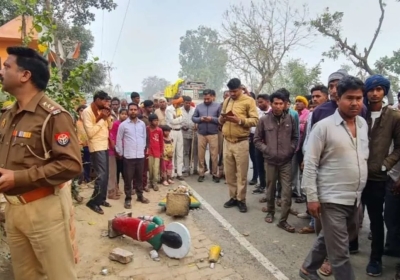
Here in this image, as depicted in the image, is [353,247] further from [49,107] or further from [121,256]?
[49,107]

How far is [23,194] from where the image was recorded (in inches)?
84.8

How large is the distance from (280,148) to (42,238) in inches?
135

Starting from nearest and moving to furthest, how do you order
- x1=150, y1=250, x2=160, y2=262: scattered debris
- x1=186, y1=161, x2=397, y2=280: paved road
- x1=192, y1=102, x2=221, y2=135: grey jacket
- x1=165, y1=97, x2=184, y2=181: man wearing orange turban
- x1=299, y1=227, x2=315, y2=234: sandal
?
1. x1=186, y1=161, x2=397, y2=280: paved road
2. x1=150, y1=250, x2=160, y2=262: scattered debris
3. x1=299, y1=227, x2=315, y2=234: sandal
4. x1=192, y1=102, x2=221, y2=135: grey jacket
5. x1=165, y1=97, x2=184, y2=181: man wearing orange turban

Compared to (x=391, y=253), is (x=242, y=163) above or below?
above

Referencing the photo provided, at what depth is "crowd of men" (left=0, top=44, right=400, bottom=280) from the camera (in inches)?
85.7

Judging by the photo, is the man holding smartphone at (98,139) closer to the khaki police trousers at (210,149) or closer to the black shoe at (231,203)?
the black shoe at (231,203)

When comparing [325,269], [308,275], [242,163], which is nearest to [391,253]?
[325,269]

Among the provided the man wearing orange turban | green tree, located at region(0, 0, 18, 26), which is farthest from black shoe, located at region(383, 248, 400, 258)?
green tree, located at region(0, 0, 18, 26)

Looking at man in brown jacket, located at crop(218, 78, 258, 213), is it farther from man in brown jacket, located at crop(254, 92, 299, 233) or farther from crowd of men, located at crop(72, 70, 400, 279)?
man in brown jacket, located at crop(254, 92, 299, 233)

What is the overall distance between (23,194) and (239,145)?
3.77 meters

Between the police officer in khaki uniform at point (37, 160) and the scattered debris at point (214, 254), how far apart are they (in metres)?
1.84

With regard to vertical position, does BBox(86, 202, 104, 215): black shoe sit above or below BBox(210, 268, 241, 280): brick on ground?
above

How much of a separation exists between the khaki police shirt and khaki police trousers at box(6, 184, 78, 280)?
0.15 metres

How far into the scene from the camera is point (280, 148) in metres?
4.77
